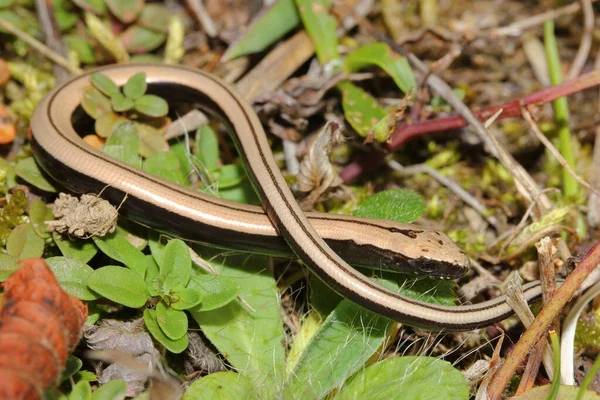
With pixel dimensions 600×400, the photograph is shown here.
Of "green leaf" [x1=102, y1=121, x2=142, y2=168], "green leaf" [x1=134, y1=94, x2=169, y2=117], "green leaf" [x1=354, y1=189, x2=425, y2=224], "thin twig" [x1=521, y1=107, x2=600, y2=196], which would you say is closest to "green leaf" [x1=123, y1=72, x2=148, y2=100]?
"green leaf" [x1=134, y1=94, x2=169, y2=117]

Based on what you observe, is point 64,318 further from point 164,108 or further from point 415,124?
point 415,124

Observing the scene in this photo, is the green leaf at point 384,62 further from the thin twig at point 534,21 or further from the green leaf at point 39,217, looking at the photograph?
the green leaf at point 39,217

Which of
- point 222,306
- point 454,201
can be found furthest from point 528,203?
point 222,306

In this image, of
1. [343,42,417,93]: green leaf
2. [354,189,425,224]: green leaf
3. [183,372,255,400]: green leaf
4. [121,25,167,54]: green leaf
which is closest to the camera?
[183,372,255,400]: green leaf

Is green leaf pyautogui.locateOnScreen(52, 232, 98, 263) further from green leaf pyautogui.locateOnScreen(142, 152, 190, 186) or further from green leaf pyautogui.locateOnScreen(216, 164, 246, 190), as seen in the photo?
green leaf pyautogui.locateOnScreen(216, 164, 246, 190)

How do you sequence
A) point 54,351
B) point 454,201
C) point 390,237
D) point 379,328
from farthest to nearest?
point 454,201 → point 390,237 → point 379,328 → point 54,351

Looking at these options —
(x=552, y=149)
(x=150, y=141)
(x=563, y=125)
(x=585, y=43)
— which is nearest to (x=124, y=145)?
(x=150, y=141)

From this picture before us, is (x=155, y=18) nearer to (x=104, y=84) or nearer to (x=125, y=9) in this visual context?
(x=125, y=9)

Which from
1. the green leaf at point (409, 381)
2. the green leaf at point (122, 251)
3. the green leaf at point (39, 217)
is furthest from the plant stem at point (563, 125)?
the green leaf at point (39, 217)
